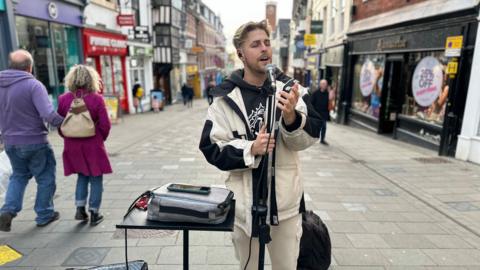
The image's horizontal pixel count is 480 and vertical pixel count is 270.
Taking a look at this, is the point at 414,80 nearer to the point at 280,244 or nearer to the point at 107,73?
the point at 280,244

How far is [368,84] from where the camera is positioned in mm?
12438

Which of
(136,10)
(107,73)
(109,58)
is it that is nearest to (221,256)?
(107,73)

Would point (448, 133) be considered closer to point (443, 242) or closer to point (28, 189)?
point (443, 242)

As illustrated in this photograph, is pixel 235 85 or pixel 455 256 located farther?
pixel 455 256

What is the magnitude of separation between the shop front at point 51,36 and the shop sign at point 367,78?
10.5 meters

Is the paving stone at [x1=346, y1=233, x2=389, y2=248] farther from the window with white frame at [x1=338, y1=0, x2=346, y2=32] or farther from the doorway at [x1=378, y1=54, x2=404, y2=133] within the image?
the window with white frame at [x1=338, y1=0, x2=346, y2=32]

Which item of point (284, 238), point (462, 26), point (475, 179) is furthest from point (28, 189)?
point (462, 26)

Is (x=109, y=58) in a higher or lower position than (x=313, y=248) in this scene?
higher

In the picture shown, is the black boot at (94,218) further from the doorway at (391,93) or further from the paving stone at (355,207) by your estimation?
the doorway at (391,93)

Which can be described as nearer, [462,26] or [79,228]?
[79,228]

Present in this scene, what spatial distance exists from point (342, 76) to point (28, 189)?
40.1 feet

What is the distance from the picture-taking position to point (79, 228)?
3934 millimetres

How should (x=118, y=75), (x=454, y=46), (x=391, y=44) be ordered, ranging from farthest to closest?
1. (x=118, y=75)
2. (x=391, y=44)
3. (x=454, y=46)

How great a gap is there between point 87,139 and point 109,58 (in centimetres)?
1297
